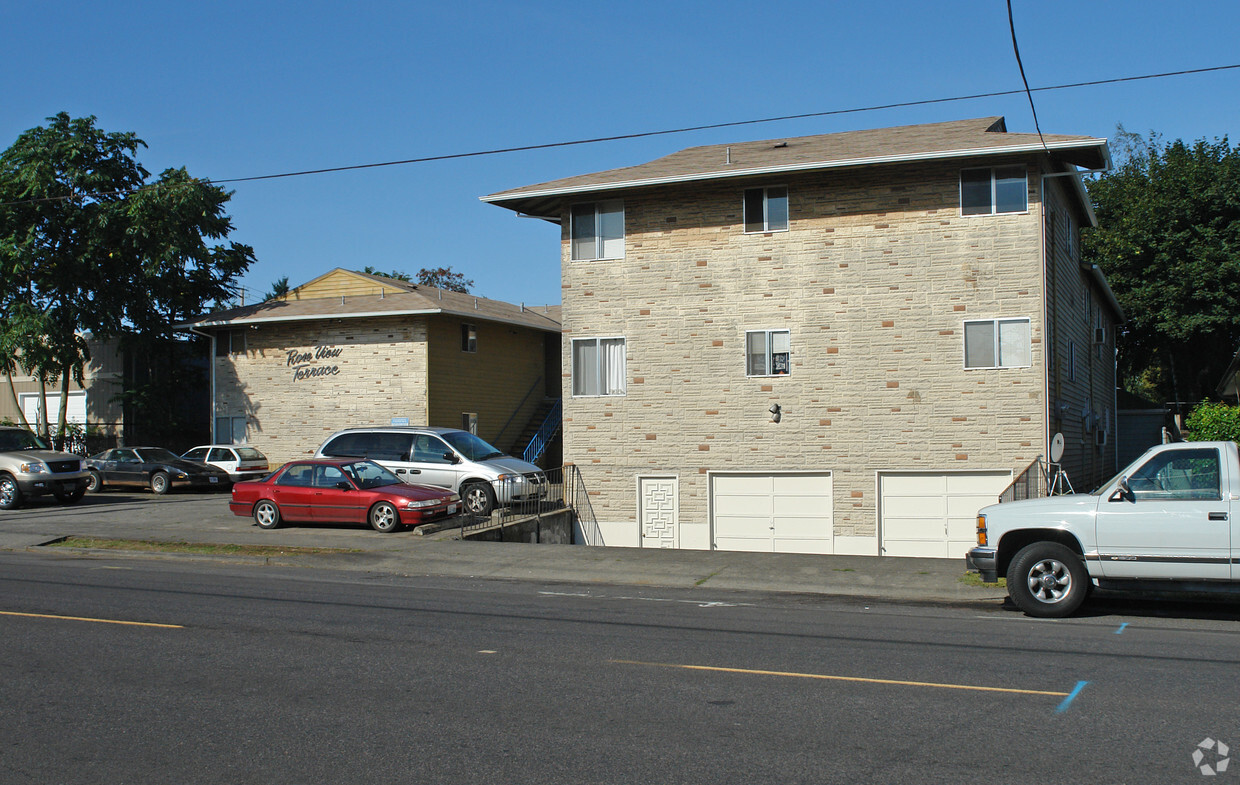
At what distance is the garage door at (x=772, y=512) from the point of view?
22094mm

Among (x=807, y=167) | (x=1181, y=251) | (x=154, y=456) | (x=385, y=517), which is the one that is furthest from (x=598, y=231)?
(x=1181, y=251)

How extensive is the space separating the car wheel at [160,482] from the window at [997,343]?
22527mm

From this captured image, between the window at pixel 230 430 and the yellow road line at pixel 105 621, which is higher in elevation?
the window at pixel 230 430

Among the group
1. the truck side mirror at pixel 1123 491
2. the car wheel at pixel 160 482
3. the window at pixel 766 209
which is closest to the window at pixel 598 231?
the window at pixel 766 209

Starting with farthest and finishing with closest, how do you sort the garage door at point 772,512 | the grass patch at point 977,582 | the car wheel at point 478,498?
the garage door at point 772,512 → the car wheel at point 478,498 → the grass patch at point 977,582

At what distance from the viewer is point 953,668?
8102 mm

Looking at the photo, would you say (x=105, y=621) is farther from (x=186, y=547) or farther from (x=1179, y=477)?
(x=1179, y=477)

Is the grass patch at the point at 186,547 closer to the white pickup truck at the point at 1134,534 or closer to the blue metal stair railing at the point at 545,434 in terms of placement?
the white pickup truck at the point at 1134,534

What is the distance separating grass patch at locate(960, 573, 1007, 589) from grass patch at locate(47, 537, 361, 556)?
9701mm

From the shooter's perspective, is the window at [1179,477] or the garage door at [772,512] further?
the garage door at [772,512]

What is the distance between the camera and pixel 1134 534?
11.0m

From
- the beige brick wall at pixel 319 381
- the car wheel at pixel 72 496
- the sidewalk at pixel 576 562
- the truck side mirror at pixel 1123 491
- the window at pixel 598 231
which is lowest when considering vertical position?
the sidewalk at pixel 576 562

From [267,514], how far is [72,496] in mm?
9285

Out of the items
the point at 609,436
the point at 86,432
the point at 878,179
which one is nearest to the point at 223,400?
the point at 86,432
